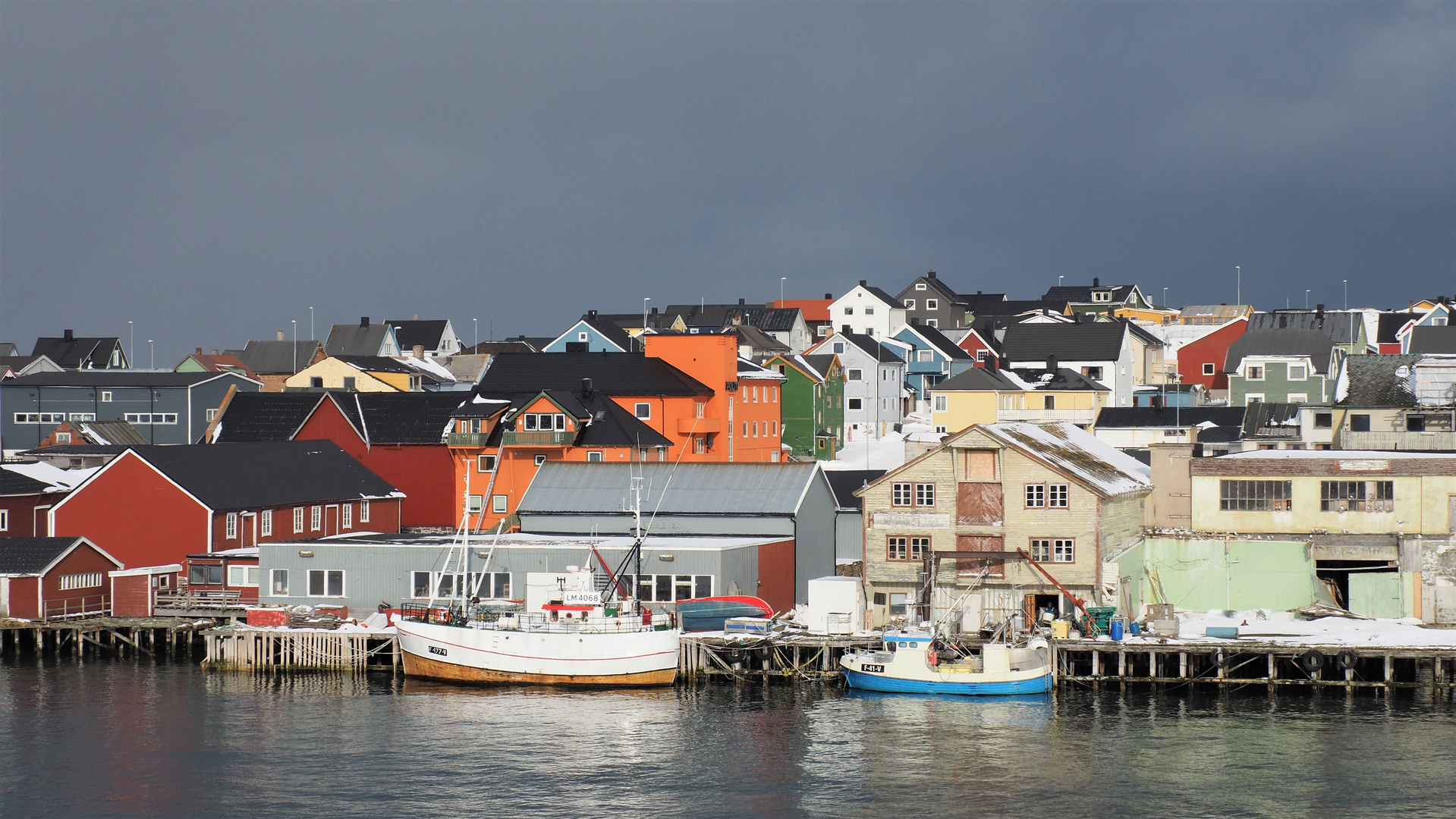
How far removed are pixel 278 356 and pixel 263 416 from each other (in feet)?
216

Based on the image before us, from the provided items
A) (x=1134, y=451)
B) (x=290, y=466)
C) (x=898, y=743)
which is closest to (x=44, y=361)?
(x=290, y=466)

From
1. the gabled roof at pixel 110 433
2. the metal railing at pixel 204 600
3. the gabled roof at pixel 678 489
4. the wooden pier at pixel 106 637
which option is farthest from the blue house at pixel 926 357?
the wooden pier at pixel 106 637

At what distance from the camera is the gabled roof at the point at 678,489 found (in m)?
64.2

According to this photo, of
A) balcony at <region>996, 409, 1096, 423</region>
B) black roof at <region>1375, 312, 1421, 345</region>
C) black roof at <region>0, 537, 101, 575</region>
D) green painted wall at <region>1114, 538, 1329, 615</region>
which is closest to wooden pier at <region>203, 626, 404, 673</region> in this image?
black roof at <region>0, 537, 101, 575</region>

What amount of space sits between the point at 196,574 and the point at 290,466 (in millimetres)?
9462

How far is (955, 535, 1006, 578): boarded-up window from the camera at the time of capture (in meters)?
54.8

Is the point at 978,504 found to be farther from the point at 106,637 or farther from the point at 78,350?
the point at 78,350

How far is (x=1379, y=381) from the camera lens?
72250 mm

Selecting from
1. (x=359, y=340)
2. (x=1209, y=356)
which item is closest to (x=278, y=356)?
(x=359, y=340)

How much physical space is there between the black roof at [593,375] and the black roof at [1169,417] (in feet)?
84.5

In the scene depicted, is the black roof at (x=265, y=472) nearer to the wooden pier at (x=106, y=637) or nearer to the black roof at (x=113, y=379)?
the wooden pier at (x=106, y=637)

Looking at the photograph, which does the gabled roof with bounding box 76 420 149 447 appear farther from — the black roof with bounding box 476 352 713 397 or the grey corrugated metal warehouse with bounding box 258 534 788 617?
the grey corrugated metal warehouse with bounding box 258 534 788 617

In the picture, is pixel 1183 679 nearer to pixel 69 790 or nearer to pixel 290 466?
pixel 69 790

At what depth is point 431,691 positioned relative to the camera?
53344 millimetres
